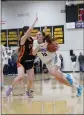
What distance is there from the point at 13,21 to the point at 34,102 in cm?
2071

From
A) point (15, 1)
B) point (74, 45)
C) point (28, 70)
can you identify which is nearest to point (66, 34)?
point (74, 45)

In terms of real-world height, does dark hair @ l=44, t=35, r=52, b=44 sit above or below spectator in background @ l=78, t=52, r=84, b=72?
above

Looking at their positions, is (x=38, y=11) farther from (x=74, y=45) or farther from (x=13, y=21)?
(x=74, y=45)

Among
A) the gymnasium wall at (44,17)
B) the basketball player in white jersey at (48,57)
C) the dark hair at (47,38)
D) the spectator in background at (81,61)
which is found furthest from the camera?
the gymnasium wall at (44,17)

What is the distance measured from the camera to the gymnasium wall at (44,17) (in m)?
26.9

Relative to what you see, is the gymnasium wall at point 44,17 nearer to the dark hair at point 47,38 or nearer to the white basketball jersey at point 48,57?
the white basketball jersey at point 48,57

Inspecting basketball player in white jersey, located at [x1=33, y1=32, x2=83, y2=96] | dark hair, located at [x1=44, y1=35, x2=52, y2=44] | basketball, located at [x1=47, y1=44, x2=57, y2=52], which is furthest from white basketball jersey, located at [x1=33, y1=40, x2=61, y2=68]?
dark hair, located at [x1=44, y1=35, x2=52, y2=44]

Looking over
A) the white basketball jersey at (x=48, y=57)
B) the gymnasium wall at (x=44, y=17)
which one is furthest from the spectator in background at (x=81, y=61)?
the white basketball jersey at (x=48, y=57)

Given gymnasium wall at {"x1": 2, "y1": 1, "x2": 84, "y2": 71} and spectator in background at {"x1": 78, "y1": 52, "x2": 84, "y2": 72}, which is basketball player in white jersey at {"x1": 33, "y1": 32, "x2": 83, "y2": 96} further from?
gymnasium wall at {"x1": 2, "y1": 1, "x2": 84, "y2": 71}

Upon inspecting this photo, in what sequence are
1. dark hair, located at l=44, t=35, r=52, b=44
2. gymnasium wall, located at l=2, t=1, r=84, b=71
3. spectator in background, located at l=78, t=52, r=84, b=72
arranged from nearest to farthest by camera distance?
dark hair, located at l=44, t=35, r=52, b=44
spectator in background, located at l=78, t=52, r=84, b=72
gymnasium wall, located at l=2, t=1, r=84, b=71

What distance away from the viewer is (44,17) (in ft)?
91.9

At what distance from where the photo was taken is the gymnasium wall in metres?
26.9

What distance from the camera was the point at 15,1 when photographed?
1126 inches

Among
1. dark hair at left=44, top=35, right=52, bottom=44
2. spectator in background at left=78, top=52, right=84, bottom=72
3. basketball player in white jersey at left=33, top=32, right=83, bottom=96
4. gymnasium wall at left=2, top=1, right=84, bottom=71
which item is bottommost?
spectator in background at left=78, top=52, right=84, bottom=72
